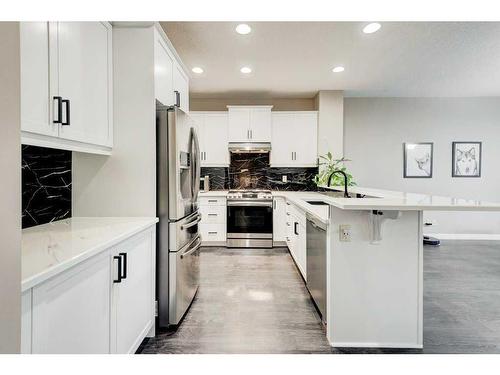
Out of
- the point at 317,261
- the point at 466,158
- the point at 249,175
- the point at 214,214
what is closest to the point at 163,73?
the point at 317,261

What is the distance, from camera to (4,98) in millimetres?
482

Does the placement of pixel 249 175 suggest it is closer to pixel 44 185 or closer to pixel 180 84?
pixel 180 84

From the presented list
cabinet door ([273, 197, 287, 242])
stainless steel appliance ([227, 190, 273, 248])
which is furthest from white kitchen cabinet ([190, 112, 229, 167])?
cabinet door ([273, 197, 287, 242])

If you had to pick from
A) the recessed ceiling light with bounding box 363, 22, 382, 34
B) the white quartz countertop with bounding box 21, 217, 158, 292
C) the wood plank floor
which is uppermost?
the recessed ceiling light with bounding box 363, 22, 382, 34

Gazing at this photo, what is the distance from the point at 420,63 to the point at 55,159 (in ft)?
14.2

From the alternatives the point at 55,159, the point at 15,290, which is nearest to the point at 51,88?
the point at 55,159

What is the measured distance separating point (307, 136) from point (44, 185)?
14.0ft

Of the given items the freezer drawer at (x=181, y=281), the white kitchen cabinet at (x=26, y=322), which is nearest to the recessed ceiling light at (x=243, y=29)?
the freezer drawer at (x=181, y=281)

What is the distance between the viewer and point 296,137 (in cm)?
546

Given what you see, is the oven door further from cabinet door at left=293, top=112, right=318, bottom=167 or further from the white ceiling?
the white ceiling

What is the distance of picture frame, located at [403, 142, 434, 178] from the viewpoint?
229 inches

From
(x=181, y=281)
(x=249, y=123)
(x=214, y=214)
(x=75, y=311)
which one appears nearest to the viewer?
(x=75, y=311)

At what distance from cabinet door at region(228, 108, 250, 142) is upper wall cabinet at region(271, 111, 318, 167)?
48 cm
